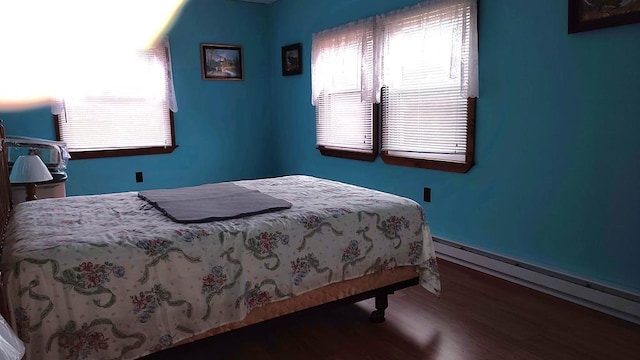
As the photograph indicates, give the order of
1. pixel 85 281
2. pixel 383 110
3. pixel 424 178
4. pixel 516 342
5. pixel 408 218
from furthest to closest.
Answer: pixel 383 110 → pixel 424 178 → pixel 408 218 → pixel 516 342 → pixel 85 281

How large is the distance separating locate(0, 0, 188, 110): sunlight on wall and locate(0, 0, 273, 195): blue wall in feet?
1.35

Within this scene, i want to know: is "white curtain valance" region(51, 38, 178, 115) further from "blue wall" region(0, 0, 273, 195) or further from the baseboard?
the baseboard

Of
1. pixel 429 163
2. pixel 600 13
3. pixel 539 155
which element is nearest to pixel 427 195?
pixel 429 163

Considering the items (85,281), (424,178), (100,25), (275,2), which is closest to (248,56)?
(275,2)

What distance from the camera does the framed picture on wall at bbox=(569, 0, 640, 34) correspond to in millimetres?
2188

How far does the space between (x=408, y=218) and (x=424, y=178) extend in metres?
1.27

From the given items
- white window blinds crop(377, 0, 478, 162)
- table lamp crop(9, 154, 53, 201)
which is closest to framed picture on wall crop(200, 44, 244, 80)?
white window blinds crop(377, 0, 478, 162)

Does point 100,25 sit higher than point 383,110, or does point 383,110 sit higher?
point 100,25

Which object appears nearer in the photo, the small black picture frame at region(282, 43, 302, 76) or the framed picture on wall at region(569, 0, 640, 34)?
the framed picture on wall at region(569, 0, 640, 34)

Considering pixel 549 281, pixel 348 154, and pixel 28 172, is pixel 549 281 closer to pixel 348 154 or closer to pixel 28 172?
pixel 348 154

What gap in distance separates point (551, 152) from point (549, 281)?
Answer: 757mm

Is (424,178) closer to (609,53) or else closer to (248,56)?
(609,53)

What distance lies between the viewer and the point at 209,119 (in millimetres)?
5043

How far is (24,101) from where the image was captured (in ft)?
13.4
